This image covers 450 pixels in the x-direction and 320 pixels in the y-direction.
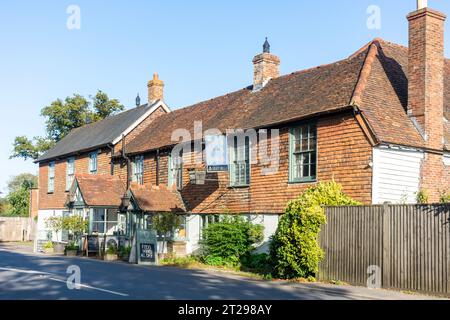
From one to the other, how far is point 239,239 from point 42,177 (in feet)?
81.7

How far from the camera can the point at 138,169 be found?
31.5 m

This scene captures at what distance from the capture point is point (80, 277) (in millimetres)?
16359

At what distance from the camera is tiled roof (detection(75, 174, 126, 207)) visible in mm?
30156

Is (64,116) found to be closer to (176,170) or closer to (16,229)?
(16,229)

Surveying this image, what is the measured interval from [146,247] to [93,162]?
13980 mm

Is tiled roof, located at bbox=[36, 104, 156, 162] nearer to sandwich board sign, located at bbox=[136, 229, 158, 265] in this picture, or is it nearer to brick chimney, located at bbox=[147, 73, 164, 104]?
brick chimney, located at bbox=[147, 73, 164, 104]

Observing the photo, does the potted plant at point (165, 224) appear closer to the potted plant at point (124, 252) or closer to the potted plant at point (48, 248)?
the potted plant at point (124, 252)

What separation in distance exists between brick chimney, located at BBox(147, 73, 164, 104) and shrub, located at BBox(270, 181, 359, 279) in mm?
21347

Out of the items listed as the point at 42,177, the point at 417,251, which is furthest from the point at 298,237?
the point at 42,177

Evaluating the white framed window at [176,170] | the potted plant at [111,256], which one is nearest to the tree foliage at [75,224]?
the potted plant at [111,256]

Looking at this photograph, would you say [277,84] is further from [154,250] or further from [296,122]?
[154,250]

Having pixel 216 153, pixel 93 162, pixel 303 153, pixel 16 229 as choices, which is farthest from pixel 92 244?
pixel 16 229

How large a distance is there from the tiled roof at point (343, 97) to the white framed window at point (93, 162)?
834cm

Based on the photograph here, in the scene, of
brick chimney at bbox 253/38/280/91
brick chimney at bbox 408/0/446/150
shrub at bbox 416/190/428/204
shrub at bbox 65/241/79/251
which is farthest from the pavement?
brick chimney at bbox 253/38/280/91
